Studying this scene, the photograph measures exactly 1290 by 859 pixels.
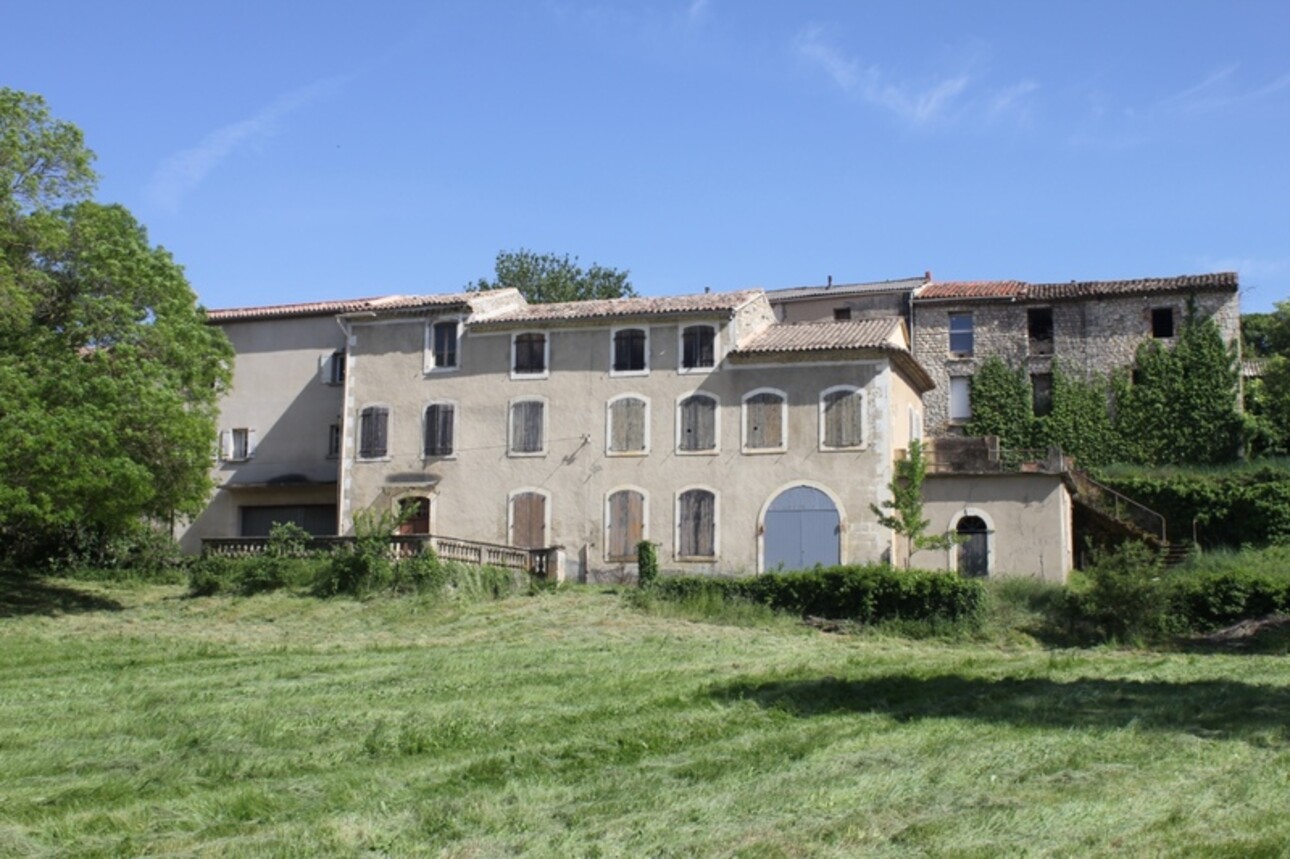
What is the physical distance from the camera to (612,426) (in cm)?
3750

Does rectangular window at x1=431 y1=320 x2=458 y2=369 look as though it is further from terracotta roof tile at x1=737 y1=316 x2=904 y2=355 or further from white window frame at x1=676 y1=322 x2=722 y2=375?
terracotta roof tile at x1=737 y1=316 x2=904 y2=355

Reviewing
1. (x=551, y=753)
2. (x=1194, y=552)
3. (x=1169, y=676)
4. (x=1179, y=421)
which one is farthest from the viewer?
(x=1179, y=421)

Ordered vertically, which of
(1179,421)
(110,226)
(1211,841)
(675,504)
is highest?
(110,226)

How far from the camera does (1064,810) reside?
9.68 metres

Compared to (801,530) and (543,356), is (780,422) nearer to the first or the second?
(801,530)

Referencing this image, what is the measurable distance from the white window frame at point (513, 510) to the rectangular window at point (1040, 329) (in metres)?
17.8

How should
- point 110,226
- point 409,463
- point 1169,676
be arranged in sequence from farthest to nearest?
point 409,463, point 110,226, point 1169,676


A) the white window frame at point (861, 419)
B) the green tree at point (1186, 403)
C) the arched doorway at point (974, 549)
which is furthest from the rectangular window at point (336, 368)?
the green tree at point (1186, 403)

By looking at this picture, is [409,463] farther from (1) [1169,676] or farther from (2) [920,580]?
(1) [1169,676]

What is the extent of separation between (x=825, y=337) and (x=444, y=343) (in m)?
11.0

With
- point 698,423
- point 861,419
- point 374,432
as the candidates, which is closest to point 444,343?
point 374,432

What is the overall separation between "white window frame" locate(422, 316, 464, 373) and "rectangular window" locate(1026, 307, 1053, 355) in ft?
62.1

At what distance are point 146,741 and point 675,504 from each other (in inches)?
948

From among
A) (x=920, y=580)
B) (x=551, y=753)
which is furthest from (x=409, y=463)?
(x=551, y=753)
